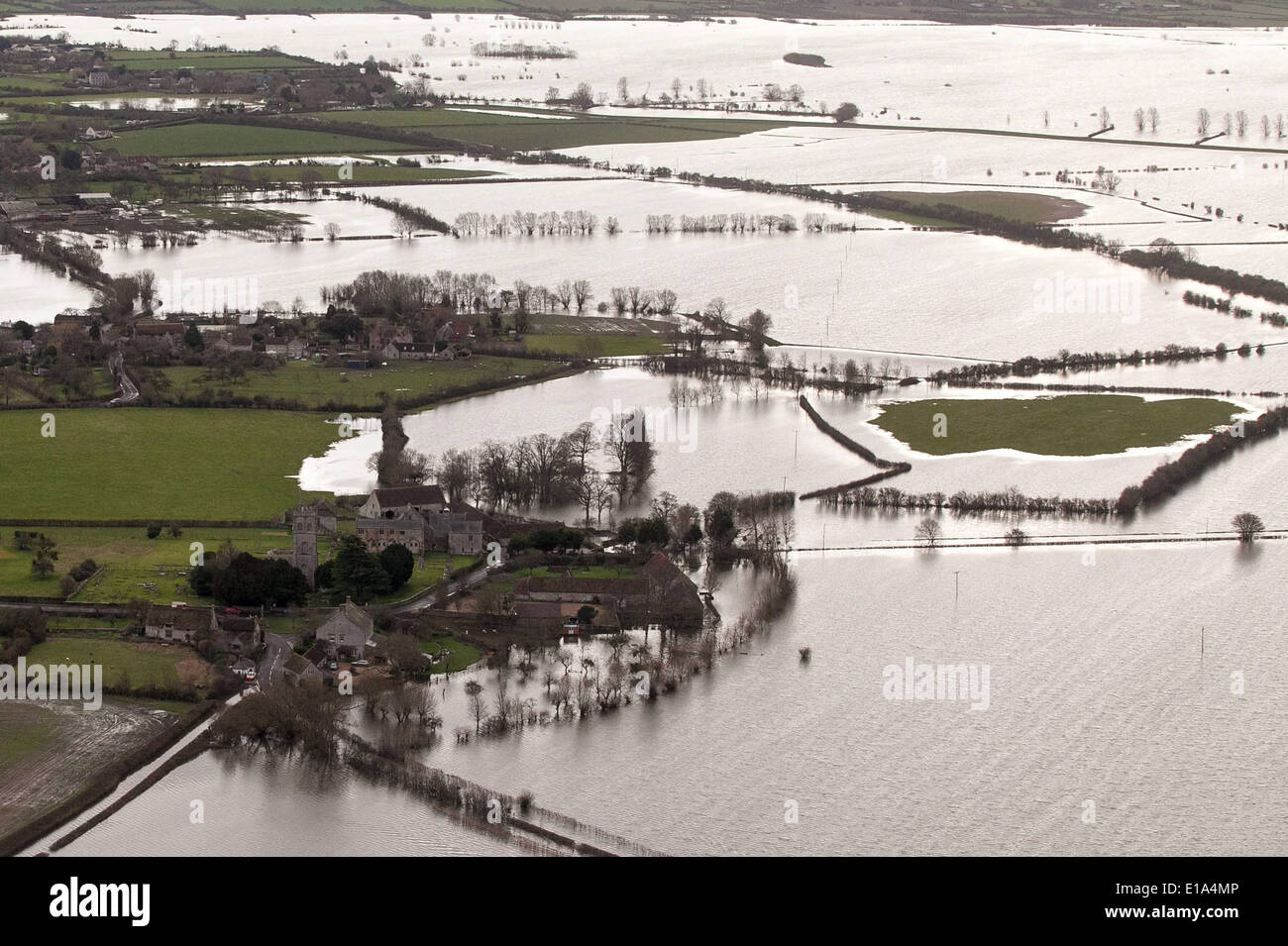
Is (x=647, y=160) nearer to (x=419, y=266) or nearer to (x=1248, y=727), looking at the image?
(x=419, y=266)

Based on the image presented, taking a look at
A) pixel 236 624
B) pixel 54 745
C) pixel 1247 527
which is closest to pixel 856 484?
pixel 1247 527

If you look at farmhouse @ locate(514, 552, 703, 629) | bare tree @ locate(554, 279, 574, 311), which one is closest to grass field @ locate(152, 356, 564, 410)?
bare tree @ locate(554, 279, 574, 311)

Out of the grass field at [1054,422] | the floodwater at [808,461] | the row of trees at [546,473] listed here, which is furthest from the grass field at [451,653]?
the grass field at [1054,422]

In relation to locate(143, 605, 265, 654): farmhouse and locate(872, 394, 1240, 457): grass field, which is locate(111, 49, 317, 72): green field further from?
locate(143, 605, 265, 654): farmhouse
